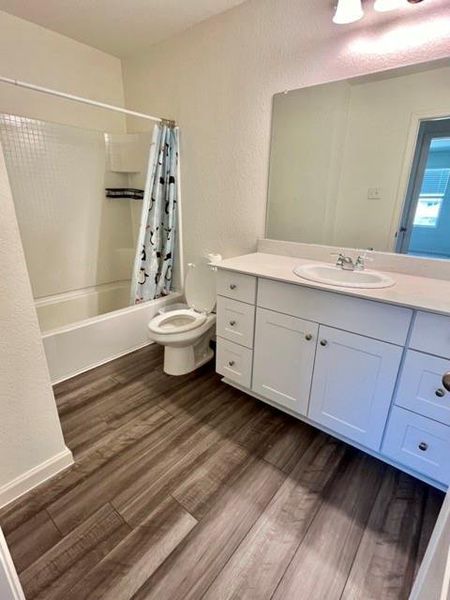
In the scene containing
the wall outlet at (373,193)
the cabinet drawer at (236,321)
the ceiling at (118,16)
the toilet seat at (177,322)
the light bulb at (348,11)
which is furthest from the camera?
the toilet seat at (177,322)

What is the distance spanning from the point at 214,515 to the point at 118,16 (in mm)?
2968

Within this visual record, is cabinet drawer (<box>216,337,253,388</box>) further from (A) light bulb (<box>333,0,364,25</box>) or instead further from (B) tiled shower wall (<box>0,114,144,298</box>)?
(A) light bulb (<box>333,0,364,25</box>)

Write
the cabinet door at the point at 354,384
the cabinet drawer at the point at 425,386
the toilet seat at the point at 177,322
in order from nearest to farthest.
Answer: the cabinet drawer at the point at 425,386, the cabinet door at the point at 354,384, the toilet seat at the point at 177,322

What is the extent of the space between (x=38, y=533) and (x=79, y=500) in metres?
0.17

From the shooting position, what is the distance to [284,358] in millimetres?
1652

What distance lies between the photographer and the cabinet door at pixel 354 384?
1.32 m

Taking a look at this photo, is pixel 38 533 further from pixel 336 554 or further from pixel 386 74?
pixel 386 74

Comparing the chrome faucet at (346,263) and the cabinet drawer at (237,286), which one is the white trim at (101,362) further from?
the chrome faucet at (346,263)

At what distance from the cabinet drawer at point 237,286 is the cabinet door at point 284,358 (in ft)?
0.36

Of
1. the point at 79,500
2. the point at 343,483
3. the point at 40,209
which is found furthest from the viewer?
the point at 40,209

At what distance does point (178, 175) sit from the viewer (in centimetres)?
249

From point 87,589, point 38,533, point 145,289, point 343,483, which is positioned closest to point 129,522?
point 87,589

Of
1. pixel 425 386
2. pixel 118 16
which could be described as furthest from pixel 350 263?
pixel 118 16

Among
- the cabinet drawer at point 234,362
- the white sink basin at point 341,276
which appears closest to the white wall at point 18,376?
the cabinet drawer at point 234,362
